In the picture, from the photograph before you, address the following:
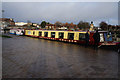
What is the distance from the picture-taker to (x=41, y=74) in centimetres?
639

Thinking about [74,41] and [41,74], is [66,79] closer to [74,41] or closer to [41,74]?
[41,74]

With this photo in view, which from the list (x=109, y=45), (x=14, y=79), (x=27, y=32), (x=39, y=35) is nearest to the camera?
(x=14, y=79)

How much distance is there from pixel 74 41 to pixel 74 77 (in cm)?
1500

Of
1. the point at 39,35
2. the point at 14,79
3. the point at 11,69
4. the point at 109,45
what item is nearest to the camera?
the point at 14,79

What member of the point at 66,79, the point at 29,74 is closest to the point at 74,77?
the point at 66,79

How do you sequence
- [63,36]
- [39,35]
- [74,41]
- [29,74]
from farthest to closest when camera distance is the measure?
1. [39,35]
2. [63,36]
3. [74,41]
4. [29,74]

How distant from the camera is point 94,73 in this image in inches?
259

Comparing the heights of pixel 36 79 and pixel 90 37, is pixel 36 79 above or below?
below

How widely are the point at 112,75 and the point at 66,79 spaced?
2.76 m

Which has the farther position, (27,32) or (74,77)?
(27,32)

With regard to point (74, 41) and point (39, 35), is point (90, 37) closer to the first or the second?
point (74, 41)

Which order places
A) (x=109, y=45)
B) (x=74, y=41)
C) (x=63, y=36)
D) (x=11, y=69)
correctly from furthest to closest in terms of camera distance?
1. (x=63, y=36)
2. (x=74, y=41)
3. (x=109, y=45)
4. (x=11, y=69)

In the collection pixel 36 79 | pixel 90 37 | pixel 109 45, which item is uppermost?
pixel 90 37

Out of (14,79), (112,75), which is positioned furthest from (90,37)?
(14,79)
